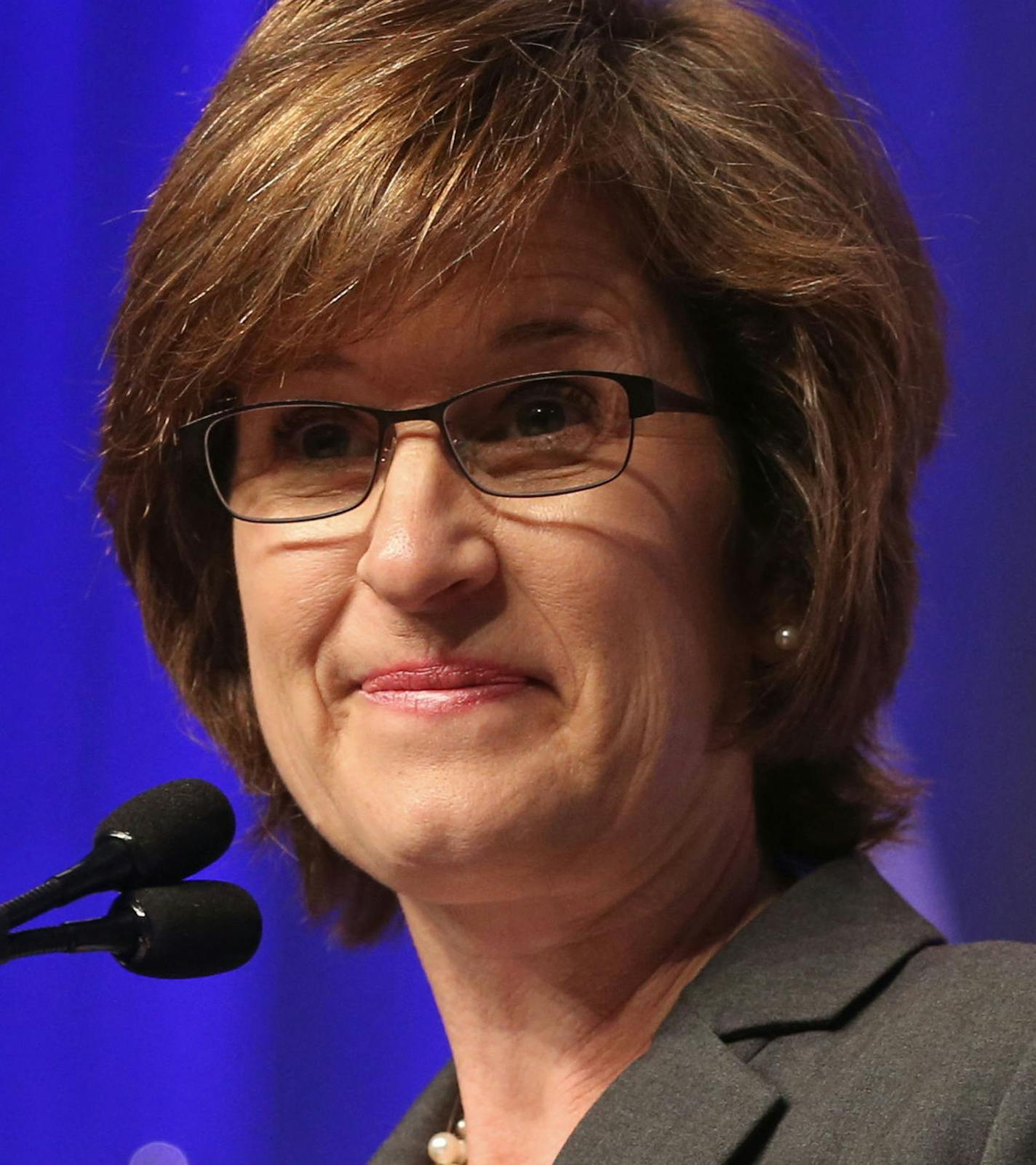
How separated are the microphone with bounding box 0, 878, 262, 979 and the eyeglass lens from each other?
1.21 ft

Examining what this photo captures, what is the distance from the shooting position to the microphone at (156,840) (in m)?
1.21

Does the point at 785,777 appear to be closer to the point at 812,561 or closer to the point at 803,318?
the point at 812,561

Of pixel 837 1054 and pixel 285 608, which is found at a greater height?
pixel 285 608

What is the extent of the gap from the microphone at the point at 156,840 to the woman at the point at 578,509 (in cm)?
20

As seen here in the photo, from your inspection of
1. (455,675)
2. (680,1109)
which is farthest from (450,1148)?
(455,675)

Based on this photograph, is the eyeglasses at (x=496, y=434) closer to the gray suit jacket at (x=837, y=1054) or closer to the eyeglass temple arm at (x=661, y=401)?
the eyeglass temple arm at (x=661, y=401)

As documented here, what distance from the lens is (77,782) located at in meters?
2.24

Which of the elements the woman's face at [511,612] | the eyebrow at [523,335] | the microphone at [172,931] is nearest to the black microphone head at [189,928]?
the microphone at [172,931]

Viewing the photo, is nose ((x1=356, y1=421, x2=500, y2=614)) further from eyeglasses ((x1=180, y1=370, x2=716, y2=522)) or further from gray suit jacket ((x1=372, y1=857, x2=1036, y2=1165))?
gray suit jacket ((x1=372, y1=857, x2=1036, y2=1165))

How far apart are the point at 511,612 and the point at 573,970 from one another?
345mm

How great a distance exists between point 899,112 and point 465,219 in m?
0.84

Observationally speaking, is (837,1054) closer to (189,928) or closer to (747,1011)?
(747,1011)

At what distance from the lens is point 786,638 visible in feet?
5.05

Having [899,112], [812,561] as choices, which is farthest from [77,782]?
[899,112]
